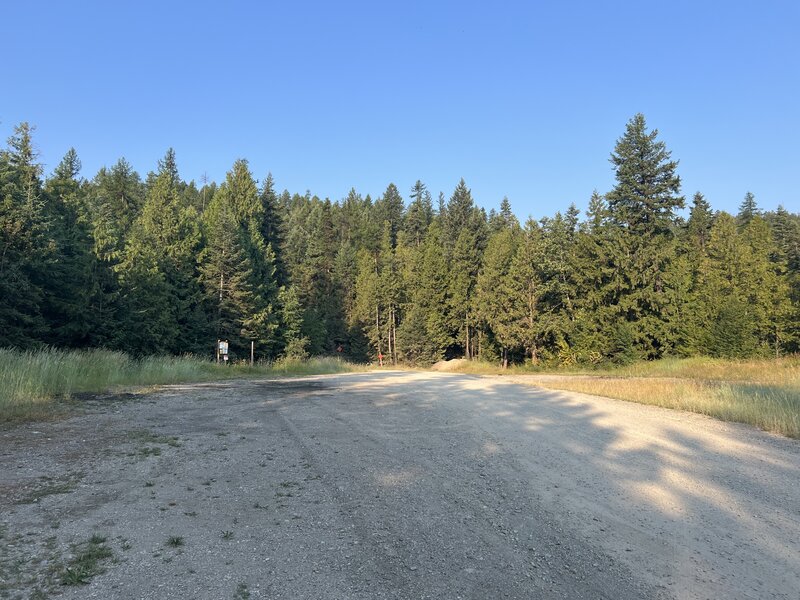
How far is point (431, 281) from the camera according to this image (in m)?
64.7

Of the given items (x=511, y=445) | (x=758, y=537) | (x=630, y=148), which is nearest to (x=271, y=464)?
(x=511, y=445)

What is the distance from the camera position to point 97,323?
83.7 feet

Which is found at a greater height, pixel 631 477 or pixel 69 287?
pixel 69 287

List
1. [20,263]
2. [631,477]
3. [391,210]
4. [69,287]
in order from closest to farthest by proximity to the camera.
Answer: [631,477], [20,263], [69,287], [391,210]

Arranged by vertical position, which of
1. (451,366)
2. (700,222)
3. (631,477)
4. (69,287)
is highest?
(700,222)

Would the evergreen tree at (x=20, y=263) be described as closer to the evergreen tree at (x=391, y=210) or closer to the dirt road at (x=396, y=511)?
the dirt road at (x=396, y=511)

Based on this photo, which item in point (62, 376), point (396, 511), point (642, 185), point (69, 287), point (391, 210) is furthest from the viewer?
point (391, 210)

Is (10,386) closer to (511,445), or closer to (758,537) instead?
(511,445)

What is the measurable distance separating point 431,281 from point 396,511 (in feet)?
197

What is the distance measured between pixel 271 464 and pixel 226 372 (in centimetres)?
2100

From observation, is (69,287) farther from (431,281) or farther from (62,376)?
(431,281)

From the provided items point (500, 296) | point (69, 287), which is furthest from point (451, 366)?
point (69, 287)

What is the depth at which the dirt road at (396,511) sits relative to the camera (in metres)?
3.50

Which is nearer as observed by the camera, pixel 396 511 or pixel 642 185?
pixel 396 511
